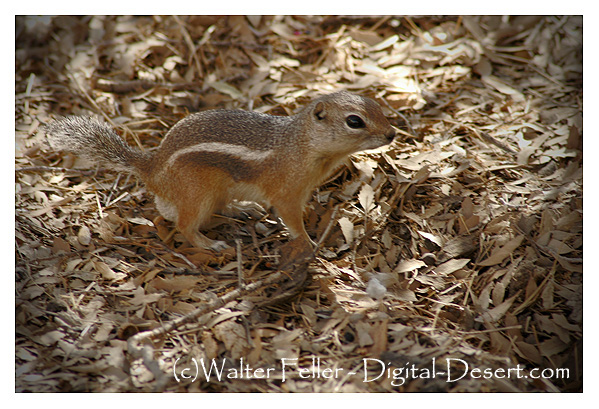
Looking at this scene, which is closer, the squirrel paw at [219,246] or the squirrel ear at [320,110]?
the squirrel ear at [320,110]

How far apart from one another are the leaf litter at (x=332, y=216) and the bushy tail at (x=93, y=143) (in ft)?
1.74

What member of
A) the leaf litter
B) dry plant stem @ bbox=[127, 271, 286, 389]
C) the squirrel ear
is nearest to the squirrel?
the squirrel ear

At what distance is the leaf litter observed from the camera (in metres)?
3.33

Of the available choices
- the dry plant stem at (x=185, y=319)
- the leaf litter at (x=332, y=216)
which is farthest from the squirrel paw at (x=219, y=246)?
the dry plant stem at (x=185, y=319)

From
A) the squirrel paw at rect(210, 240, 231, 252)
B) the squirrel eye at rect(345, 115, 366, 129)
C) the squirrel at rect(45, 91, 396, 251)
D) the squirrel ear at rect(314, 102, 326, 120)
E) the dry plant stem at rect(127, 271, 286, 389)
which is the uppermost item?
the squirrel ear at rect(314, 102, 326, 120)

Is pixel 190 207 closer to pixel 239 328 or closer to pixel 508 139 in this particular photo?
pixel 239 328

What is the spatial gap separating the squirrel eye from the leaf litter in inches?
30.1

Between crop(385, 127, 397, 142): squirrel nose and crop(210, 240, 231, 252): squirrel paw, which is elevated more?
crop(385, 127, 397, 142): squirrel nose

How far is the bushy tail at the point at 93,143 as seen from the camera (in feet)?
13.8

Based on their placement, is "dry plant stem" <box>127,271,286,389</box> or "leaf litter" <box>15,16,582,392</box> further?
"leaf litter" <box>15,16,582,392</box>

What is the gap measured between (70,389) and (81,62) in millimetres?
4258

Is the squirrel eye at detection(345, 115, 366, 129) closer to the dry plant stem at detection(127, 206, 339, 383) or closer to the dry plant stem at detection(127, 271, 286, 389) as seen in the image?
the dry plant stem at detection(127, 206, 339, 383)

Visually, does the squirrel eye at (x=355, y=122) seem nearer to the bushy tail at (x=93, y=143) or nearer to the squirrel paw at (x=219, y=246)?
the squirrel paw at (x=219, y=246)

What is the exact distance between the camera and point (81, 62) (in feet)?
20.0
